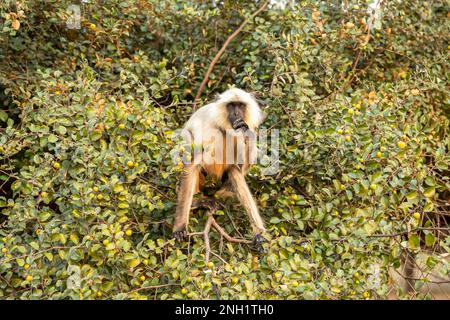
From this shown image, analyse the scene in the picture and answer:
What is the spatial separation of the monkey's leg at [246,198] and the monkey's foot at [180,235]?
57 cm

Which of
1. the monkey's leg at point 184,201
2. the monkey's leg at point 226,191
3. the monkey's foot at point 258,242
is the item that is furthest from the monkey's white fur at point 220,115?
the monkey's foot at point 258,242

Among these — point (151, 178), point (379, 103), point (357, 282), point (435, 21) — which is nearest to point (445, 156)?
point (379, 103)

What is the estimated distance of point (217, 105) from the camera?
5.38 metres

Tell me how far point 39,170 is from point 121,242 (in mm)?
874

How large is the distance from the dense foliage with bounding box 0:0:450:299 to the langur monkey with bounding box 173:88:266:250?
16 cm

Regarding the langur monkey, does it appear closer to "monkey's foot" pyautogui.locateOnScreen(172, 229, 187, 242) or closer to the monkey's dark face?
the monkey's dark face

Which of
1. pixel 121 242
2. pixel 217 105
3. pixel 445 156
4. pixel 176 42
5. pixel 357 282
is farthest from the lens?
pixel 176 42

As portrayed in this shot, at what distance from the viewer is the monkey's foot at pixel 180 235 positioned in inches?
187

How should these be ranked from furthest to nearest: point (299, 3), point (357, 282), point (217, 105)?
point (299, 3) → point (217, 105) → point (357, 282)

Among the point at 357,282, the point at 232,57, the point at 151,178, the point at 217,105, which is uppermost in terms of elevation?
the point at 232,57

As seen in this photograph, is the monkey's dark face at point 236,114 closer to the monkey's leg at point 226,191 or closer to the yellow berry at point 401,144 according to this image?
the monkey's leg at point 226,191

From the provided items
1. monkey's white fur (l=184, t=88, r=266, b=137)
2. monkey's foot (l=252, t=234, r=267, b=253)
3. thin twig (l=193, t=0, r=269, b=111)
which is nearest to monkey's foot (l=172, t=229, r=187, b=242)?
monkey's foot (l=252, t=234, r=267, b=253)

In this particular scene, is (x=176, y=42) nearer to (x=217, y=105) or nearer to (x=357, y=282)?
(x=217, y=105)

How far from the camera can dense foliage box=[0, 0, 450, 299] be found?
4102mm
